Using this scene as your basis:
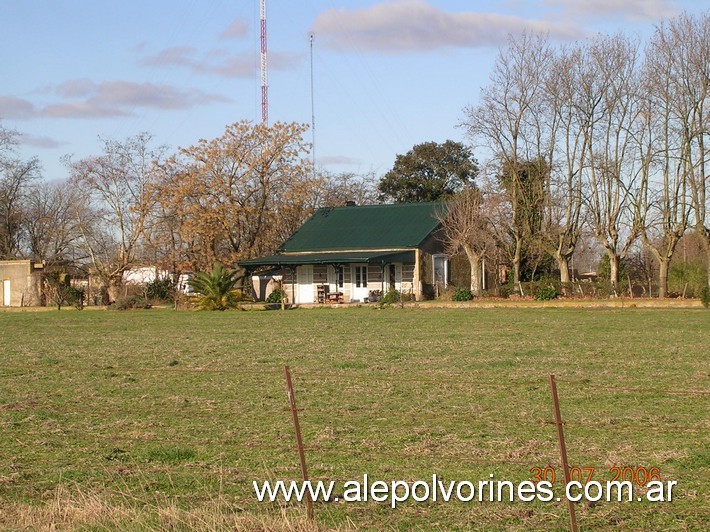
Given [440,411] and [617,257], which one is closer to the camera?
[440,411]

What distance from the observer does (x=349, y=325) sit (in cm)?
3078

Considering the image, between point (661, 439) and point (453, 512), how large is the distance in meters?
3.52

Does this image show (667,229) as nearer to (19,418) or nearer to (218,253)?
(218,253)

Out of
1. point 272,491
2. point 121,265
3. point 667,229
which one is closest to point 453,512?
point 272,491

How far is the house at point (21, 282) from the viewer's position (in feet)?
182

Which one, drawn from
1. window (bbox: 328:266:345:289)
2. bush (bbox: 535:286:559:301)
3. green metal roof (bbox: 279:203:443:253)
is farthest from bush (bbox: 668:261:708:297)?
window (bbox: 328:266:345:289)

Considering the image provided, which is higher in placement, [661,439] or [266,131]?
[266,131]

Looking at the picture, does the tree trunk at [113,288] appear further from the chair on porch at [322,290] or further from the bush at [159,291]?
the chair on porch at [322,290]

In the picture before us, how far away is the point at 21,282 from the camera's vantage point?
186 ft

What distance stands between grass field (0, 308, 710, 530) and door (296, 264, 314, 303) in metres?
29.6

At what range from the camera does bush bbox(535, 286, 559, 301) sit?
4275 cm
